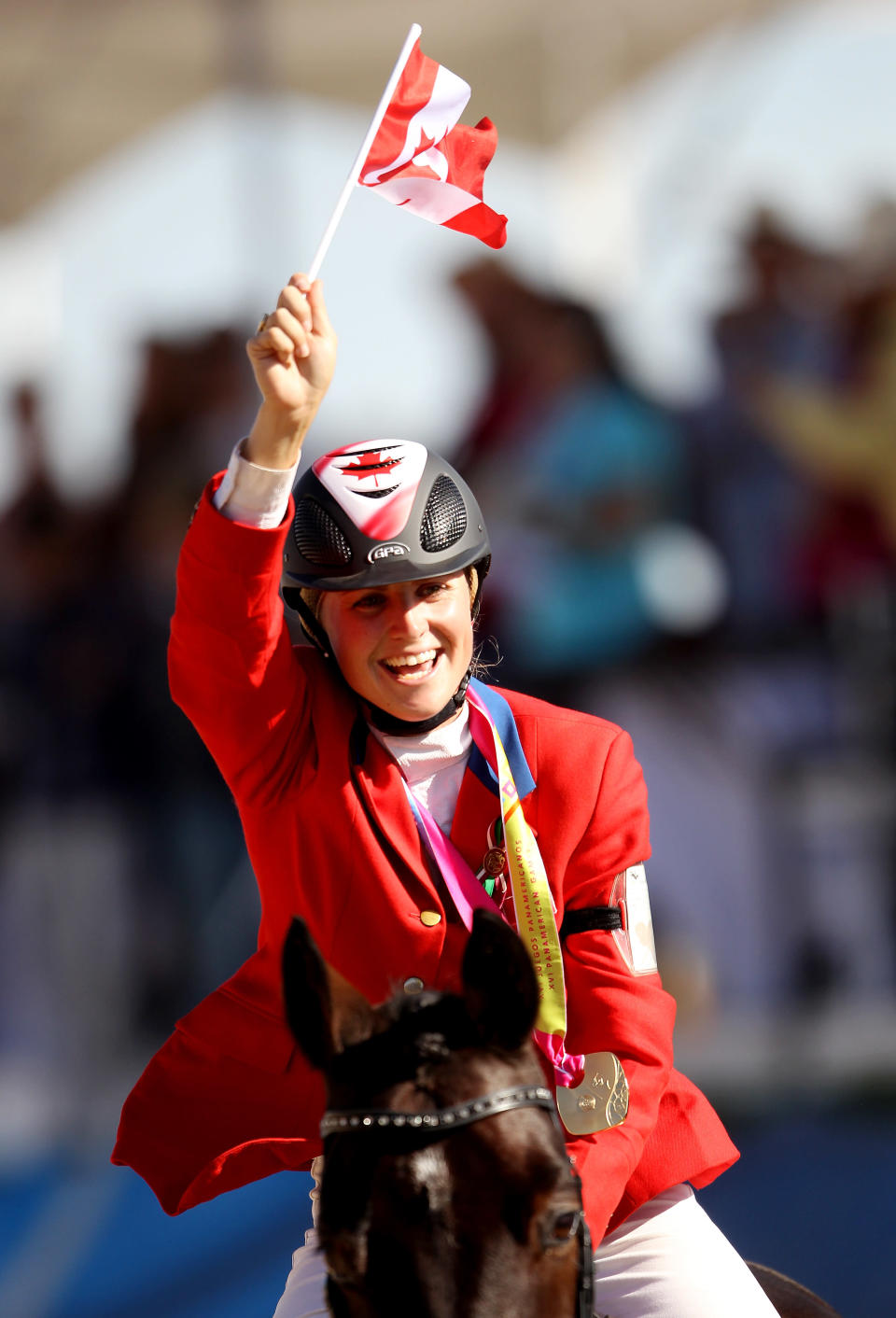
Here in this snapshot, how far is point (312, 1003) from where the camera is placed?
83.7 inches

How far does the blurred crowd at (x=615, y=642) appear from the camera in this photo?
6762mm

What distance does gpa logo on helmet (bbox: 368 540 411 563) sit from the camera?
262cm

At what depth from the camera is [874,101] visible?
25.6ft

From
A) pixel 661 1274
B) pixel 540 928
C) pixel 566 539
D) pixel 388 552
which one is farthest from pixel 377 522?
pixel 566 539

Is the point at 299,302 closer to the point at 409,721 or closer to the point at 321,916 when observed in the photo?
the point at 409,721

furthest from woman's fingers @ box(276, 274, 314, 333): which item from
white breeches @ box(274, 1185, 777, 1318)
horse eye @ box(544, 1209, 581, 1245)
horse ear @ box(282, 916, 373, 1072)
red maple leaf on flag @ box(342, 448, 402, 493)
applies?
white breeches @ box(274, 1185, 777, 1318)

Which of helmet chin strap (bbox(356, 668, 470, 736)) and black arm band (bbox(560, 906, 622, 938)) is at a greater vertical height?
helmet chin strap (bbox(356, 668, 470, 736))

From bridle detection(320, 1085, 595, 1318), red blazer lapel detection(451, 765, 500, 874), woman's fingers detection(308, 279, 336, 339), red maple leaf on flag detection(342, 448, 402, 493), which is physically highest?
woman's fingers detection(308, 279, 336, 339)

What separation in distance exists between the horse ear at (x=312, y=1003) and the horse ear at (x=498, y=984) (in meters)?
0.16

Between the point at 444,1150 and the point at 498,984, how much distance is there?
234 millimetres

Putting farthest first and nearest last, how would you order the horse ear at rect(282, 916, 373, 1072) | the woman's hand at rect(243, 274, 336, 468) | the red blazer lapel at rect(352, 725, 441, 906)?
the red blazer lapel at rect(352, 725, 441, 906)
the woman's hand at rect(243, 274, 336, 468)
the horse ear at rect(282, 916, 373, 1072)

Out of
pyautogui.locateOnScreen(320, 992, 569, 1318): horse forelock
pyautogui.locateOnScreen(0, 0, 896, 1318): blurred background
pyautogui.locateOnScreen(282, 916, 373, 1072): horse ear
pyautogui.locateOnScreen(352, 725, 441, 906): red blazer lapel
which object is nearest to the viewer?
pyautogui.locateOnScreen(320, 992, 569, 1318): horse forelock

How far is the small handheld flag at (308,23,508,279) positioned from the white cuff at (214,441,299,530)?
0.73 meters

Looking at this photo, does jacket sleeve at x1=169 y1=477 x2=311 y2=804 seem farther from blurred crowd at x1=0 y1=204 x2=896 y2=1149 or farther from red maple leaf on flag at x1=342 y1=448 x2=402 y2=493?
blurred crowd at x1=0 y1=204 x2=896 y2=1149
